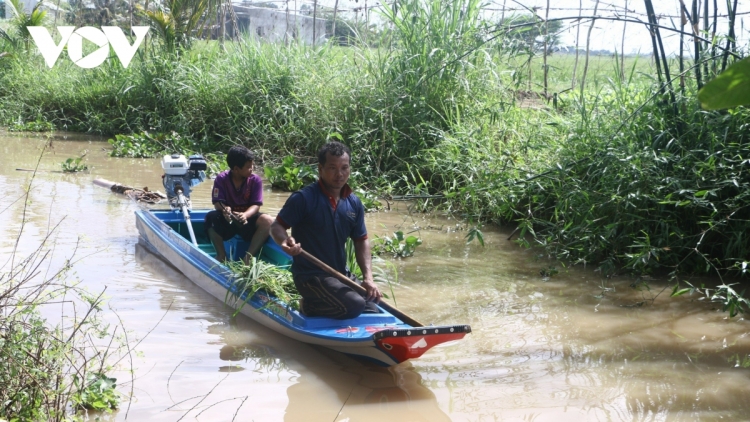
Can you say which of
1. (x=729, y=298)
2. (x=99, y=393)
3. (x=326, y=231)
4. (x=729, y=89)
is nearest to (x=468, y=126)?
(x=729, y=298)

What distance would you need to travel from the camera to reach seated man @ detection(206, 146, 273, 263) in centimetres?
642

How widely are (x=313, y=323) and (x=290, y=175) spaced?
5853mm

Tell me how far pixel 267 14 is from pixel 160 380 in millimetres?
17872

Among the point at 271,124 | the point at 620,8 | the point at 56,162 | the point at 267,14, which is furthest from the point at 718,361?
the point at 267,14

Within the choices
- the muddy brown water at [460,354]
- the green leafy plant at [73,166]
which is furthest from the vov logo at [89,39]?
the muddy brown water at [460,354]

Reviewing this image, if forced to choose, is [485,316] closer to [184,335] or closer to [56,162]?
[184,335]

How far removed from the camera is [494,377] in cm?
477

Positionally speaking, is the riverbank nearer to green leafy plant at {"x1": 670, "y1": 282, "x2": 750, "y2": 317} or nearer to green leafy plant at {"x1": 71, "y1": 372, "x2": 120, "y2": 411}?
green leafy plant at {"x1": 670, "y1": 282, "x2": 750, "y2": 317}

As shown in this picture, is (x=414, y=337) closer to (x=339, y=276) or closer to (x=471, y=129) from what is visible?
(x=339, y=276)

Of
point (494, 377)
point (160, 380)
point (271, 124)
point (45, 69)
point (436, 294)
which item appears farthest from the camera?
point (45, 69)

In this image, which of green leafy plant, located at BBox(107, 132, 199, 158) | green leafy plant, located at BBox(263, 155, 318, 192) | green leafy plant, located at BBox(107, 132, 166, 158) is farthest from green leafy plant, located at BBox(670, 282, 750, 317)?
green leafy plant, located at BBox(107, 132, 166, 158)

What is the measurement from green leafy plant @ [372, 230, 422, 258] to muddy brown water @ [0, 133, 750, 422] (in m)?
0.16

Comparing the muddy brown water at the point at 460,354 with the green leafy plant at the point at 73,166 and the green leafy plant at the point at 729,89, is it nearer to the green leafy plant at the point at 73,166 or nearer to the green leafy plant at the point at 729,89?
the green leafy plant at the point at 729,89

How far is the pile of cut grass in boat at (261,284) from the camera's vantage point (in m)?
5.30
